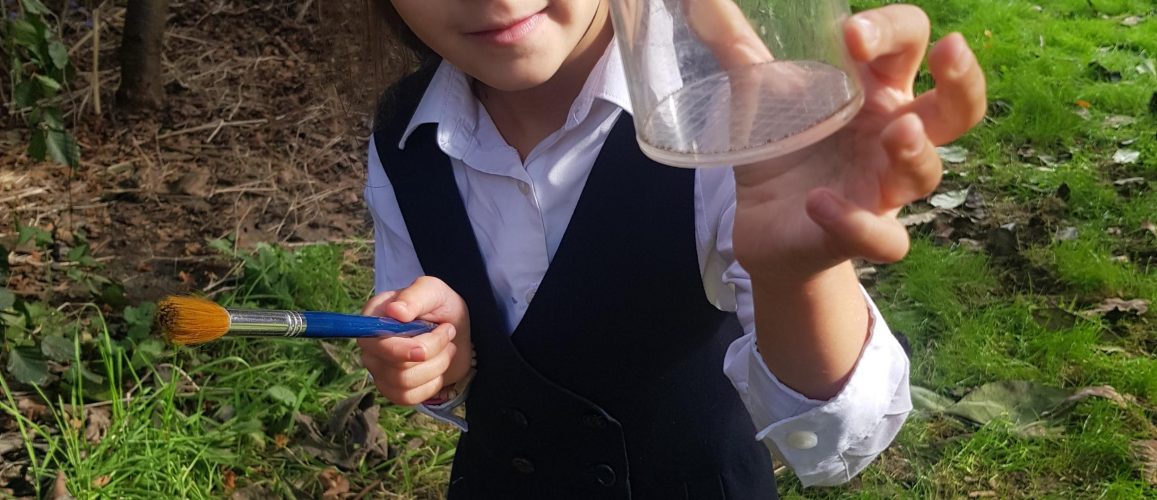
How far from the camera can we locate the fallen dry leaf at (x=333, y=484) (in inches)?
83.6

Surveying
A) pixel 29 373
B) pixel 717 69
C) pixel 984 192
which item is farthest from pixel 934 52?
pixel 984 192

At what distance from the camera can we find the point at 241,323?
113 centimetres

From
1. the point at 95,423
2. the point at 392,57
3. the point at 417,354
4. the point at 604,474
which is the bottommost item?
the point at 95,423

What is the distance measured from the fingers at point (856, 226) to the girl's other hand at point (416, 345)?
2.21 ft

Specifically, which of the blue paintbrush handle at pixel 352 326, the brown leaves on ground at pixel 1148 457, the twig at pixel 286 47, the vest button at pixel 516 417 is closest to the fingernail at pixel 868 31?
the blue paintbrush handle at pixel 352 326

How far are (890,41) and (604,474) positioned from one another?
0.90m

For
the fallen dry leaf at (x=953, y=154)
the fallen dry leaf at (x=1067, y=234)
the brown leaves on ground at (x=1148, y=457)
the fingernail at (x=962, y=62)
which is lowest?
the fallen dry leaf at (x=953, y=154)

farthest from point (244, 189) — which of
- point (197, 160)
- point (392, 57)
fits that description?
point (392, 57)

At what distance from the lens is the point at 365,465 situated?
220 centimetres

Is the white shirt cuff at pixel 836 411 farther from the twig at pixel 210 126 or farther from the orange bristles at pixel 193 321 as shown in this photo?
the twig at pixel 210 126

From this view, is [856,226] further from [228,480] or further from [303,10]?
[303,10]

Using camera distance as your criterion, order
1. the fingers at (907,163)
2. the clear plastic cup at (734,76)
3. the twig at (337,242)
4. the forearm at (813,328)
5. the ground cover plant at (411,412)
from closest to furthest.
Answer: the fingers at (907,163)
the clear plastic cup at (734,76)
the forearm at (813,328)
the ground cover plant at (411,412)
the twig at (337,242)

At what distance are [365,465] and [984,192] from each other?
6.00ft

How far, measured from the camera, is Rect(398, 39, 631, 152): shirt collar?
139 cm
